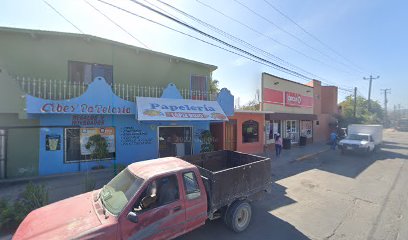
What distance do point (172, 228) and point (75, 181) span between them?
6.40 m

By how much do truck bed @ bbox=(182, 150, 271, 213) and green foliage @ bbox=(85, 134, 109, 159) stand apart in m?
5.06

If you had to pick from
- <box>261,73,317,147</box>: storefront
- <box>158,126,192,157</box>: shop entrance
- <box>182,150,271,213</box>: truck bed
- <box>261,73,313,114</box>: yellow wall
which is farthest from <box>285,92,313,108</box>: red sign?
<box>182,150,271,213</box>: truck bed

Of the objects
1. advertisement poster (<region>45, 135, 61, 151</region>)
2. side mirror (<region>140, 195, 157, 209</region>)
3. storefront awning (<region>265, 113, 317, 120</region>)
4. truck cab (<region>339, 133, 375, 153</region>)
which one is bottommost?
truck cab (<region>339, 133, 375, 153</region>)

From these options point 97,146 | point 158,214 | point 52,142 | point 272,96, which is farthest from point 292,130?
point 158,214

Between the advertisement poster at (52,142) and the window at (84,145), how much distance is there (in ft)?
0.93

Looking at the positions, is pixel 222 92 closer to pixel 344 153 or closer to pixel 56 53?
pixel 56 53

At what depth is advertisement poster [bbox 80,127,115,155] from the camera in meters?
9.73

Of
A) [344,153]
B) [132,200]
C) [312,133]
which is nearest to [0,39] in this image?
[132,200]

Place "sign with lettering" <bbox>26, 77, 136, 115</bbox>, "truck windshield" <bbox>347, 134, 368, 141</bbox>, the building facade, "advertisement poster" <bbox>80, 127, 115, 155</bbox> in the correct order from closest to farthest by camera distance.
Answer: "sign with lettering" <bbox>26, 77, 136, 115</bbox> < the building facade < "advertisement poster" <bbox>80, 127, 115, 155</bbox> < "truck windshield" <bbox>347, 134, 368, 141</bbox>

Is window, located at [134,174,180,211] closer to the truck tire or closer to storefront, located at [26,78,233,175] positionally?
the truck tire

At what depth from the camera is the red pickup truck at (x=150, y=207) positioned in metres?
3.34

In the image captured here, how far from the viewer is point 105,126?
10023 mm

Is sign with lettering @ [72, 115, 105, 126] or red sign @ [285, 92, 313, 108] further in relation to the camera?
red sign @ [285, 92, 313, 108]

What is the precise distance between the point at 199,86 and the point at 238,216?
9.89 m
